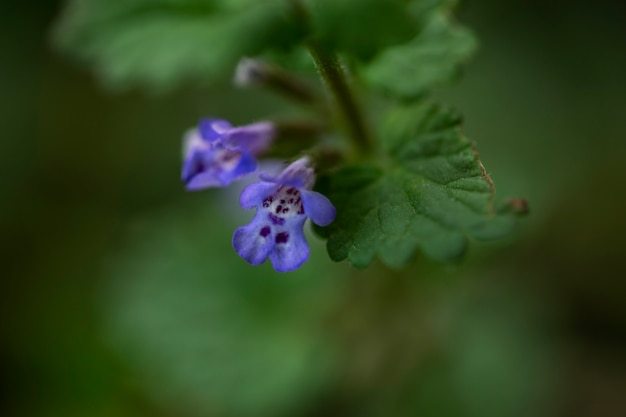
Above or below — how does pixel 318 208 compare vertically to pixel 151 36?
below

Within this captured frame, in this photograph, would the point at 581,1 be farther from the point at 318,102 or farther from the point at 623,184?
the point at 318,102

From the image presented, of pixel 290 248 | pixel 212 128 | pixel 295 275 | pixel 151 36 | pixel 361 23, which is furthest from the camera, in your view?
pixel 295 275

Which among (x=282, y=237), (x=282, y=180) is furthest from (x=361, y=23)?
(x=282, y=237)

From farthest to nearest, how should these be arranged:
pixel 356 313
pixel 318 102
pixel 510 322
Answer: pixel 510 322 → pixel 356 313 → pixel 318 102

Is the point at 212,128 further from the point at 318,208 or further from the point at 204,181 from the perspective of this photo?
the point at 318,208

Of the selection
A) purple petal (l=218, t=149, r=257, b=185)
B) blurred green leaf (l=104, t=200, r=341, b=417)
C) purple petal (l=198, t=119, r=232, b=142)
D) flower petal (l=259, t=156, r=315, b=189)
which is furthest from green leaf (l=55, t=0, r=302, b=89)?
blurred green leaf (l=104, t=200, r=341, b=417)

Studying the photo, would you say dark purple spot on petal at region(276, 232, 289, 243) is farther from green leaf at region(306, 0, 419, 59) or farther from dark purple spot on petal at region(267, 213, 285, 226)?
green leaf at region(306, 0, 419, 59)

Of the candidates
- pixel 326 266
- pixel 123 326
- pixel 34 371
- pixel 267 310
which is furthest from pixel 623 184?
pixel 34 371
